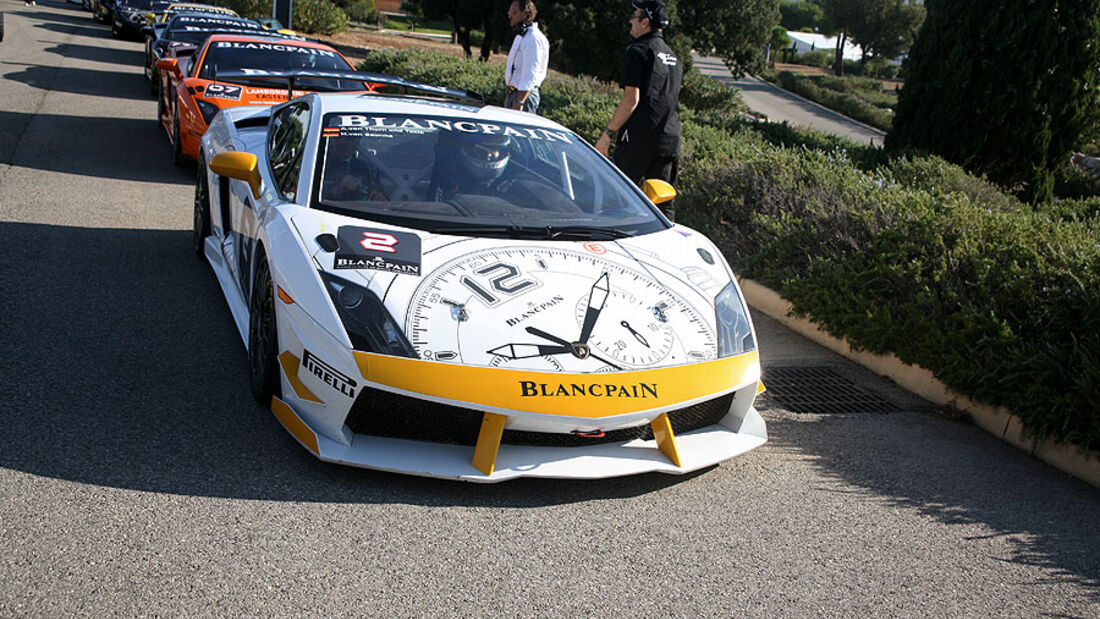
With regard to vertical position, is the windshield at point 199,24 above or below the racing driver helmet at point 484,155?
below

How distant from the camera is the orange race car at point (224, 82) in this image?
9.97 m

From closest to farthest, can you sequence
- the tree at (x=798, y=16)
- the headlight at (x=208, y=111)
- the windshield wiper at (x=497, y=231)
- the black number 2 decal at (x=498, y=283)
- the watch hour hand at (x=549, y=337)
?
the watch hour hand at (x=549, y=337) < the black number 2 decal at (x=498, y=283) < the windshield wiper at (x=497, y=231) < the headlight at (x=208, y=111) < the tree at (x=798, y=16)

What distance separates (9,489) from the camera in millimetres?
3635

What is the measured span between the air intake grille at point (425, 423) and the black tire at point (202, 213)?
3399 mm

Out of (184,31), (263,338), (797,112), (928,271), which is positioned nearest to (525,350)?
(263,338)

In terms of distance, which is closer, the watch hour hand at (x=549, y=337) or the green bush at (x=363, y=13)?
the watch hour hand at (x=549, y=337)

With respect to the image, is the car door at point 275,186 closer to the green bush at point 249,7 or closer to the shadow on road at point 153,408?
the shadow on road at point 153,408

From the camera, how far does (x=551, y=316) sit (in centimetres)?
414

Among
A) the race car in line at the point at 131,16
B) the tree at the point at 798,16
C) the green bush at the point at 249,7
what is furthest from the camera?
the tree at the point at 798,16

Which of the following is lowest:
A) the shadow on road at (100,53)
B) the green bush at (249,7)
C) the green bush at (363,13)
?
the green bush at (363,13)

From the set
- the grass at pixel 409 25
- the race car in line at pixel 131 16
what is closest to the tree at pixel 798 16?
the grass at pixel 409 25

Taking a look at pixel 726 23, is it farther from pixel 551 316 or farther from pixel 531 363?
pixel 531 363

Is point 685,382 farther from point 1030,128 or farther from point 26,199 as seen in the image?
point 1030,128

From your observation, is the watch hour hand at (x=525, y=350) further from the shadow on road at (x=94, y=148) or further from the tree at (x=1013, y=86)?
the tree at (x=1013, y=86)
